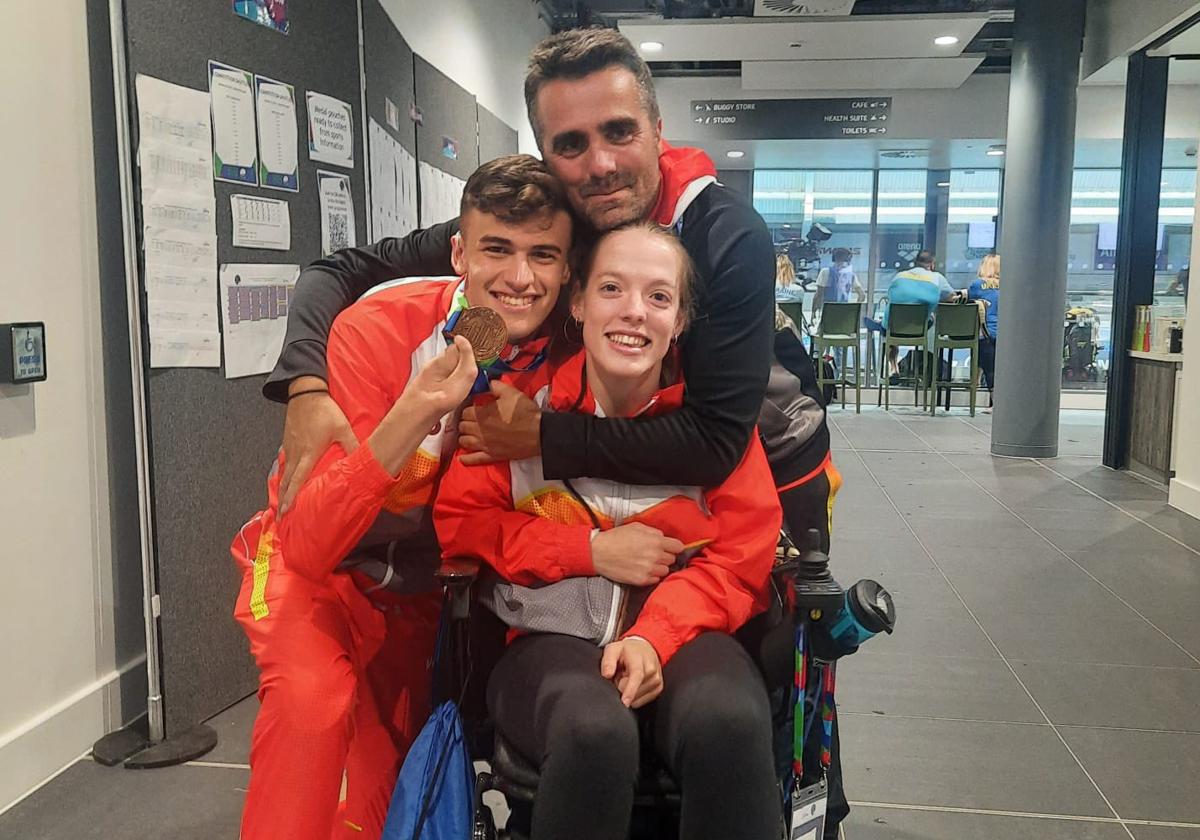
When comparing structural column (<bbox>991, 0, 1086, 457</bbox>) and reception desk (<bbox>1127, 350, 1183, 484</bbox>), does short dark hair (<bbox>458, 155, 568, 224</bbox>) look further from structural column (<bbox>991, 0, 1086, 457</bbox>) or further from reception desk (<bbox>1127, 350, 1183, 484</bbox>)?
structural column (<bbox>991, 0, 1086, 457</bbox>)

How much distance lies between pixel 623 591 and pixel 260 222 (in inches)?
66.4

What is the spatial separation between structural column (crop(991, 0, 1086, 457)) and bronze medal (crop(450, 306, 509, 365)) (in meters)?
6.14

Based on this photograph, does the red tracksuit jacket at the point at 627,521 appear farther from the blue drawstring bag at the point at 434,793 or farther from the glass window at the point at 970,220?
the glass window at the point at 970,220

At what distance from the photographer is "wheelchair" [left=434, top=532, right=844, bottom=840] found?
49.1 inches

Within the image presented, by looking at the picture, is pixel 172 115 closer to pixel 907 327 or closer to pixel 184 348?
pixel 184 348

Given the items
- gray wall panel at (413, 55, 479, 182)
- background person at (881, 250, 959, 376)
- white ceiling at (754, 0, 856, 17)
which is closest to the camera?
gray wall panel at (413, 55, 479, 182)

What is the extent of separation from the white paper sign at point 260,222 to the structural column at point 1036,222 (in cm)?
548

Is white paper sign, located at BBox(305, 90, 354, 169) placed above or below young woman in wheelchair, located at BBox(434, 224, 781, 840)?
above

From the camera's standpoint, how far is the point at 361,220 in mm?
3080

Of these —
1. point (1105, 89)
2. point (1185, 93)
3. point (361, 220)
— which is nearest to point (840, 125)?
point (1105, 89)

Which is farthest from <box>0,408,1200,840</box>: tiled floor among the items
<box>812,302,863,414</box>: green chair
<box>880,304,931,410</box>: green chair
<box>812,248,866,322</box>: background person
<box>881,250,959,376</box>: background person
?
<box>812,248,866,322</box>: background person

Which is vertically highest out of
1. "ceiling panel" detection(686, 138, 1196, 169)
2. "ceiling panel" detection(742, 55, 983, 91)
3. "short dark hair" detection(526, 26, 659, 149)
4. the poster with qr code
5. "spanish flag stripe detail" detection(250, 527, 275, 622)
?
"ceiling panel" detection(742, 55, 983, 91)

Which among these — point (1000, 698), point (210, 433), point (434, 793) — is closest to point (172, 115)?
point (210, 433)

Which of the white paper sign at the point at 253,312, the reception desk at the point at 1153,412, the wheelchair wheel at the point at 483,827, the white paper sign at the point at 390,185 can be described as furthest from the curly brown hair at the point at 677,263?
the reception desk at the point at 1153,412
